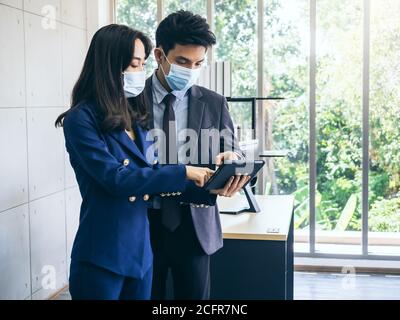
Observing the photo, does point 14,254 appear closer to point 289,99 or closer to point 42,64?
point 42,64

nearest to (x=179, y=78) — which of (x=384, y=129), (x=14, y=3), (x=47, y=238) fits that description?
(x=14, y=3)

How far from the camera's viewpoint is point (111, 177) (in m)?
1.48

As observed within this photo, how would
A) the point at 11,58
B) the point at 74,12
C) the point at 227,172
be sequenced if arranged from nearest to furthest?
the point at 227,172
the point at 11,58
the point at 74,12

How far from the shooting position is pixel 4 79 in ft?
9.79

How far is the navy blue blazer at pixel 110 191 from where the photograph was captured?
1.49m

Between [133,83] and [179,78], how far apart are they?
232mm

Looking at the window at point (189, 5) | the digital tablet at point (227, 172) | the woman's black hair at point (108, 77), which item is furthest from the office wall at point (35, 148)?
the digital tablet at point (227, 172)

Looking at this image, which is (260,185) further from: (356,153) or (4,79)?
(4,79)

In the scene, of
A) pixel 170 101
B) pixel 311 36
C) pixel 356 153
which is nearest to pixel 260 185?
pixel 356 153

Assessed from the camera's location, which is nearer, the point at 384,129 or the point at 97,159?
the point at 97,159

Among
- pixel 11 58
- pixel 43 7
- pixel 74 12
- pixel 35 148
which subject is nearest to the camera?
pixel 11 58

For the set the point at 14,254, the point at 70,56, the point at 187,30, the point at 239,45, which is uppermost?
the point at 239,45

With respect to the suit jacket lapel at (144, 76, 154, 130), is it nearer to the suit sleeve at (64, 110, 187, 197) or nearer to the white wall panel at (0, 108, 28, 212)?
the suit sleeve at (64, 110, 187, 197)

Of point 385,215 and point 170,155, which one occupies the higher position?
point 170,155
